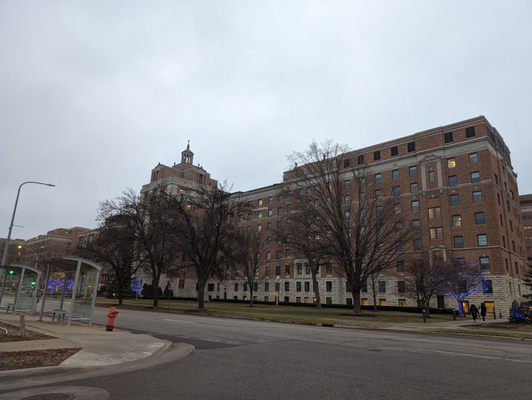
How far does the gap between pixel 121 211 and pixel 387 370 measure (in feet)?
121

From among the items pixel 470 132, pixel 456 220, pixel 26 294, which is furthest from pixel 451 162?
pixel 26 294

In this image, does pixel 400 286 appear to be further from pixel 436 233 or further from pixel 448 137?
pixel 448 137

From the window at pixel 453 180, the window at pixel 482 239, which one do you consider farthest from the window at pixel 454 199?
the window at pixel 482 239

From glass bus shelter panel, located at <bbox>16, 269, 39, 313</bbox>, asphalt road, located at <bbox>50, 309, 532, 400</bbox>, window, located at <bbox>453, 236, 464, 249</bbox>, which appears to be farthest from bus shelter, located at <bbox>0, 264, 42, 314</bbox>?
window, located at <bbox>453, 236, 464, 249</bbox>

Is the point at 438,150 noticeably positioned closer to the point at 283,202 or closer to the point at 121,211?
the point at 283,202

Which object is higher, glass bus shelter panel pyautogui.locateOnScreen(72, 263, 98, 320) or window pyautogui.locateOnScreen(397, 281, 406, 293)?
window pyautogui.locateOnScreen(397, 281, 406, 293)

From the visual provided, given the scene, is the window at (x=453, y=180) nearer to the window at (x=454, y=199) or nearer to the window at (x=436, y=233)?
the window at (x=454, y=199)

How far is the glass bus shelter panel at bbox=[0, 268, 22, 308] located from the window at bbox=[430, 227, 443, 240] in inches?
2081

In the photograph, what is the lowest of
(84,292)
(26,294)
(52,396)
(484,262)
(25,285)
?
(52,396)

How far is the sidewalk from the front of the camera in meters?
7.38

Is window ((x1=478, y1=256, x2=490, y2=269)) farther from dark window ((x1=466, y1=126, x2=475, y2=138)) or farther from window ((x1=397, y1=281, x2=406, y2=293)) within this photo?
dark window ((x1=466, y1=126, x2=475, y2=138))

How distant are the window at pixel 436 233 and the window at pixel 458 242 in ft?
6.67

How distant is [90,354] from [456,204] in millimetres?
58290

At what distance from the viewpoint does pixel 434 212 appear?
60344 mm
